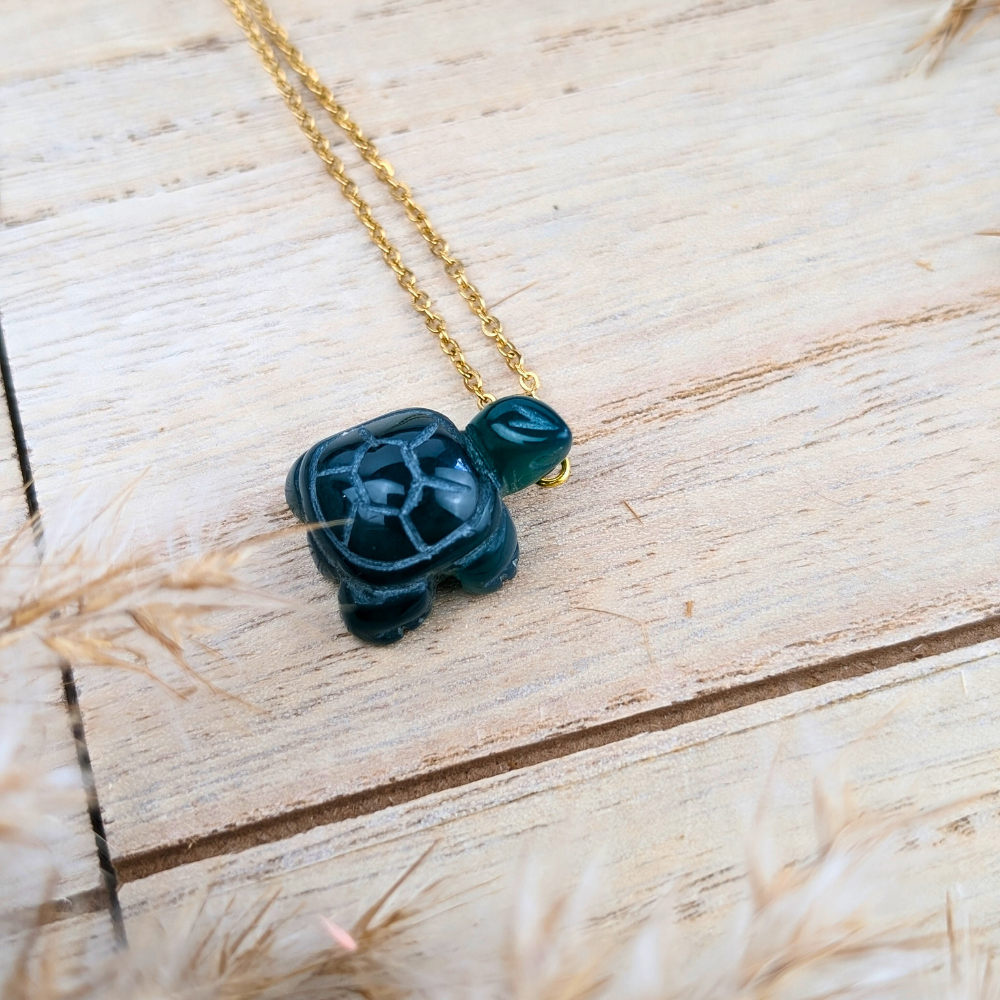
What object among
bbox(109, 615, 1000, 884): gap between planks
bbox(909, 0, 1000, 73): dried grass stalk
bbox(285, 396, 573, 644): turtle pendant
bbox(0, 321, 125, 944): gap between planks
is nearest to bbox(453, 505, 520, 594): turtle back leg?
bbox(285, 396, 573, 644): turtle pendant

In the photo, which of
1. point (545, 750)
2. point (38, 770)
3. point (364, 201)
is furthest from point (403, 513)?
point (364, 201)

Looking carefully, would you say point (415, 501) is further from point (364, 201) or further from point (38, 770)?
point (364, 201)

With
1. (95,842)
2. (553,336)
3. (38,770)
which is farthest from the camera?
(553,336)

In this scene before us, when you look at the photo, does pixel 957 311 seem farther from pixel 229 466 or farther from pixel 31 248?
pixel 31 248

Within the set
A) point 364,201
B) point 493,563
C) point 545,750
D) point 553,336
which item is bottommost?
point 545,750

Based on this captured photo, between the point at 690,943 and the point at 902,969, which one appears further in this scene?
the point at 690,943

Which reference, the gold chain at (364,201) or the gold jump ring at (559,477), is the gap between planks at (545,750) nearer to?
the gold jump ring at (559,477)

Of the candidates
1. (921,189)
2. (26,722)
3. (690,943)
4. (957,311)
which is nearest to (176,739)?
(26,722)
